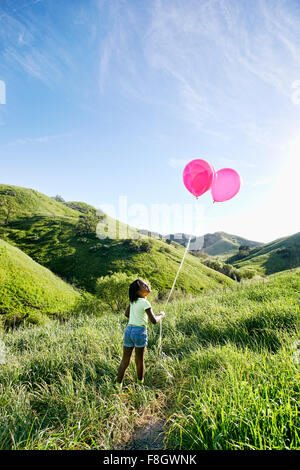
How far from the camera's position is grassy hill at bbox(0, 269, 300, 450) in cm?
209

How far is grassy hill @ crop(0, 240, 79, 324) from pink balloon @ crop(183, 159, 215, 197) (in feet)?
108

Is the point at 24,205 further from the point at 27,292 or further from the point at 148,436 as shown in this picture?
the point at 148,436

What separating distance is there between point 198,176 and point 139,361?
432cm

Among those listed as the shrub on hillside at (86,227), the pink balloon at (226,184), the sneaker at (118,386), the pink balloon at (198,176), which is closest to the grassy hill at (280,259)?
the shrub on hillside at (86,227)

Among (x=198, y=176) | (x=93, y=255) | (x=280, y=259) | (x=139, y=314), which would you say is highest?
(x=198, y=176)

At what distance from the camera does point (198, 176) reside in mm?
5207

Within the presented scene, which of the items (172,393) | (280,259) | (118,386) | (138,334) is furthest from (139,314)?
(280,259)

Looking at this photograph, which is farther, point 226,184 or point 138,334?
point 226,184

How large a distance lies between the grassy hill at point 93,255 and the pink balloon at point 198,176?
46125 mm

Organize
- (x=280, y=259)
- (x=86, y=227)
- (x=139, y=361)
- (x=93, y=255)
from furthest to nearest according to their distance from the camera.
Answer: (x=280, y=259) → (x=86, y=227) → (x=93, y=255) → (x=139, y=361)

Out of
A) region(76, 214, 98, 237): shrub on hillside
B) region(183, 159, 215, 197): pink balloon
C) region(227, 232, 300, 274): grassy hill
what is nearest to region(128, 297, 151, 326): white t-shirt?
region(183, 159, 215, 197): pink balloon

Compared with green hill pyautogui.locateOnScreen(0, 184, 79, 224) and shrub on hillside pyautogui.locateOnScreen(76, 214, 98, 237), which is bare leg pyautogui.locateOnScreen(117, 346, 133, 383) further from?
green hill pyautogui.locateOnScreen(0, 184, 79, 224)

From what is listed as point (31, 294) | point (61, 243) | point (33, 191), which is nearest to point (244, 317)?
point (31, 294)
